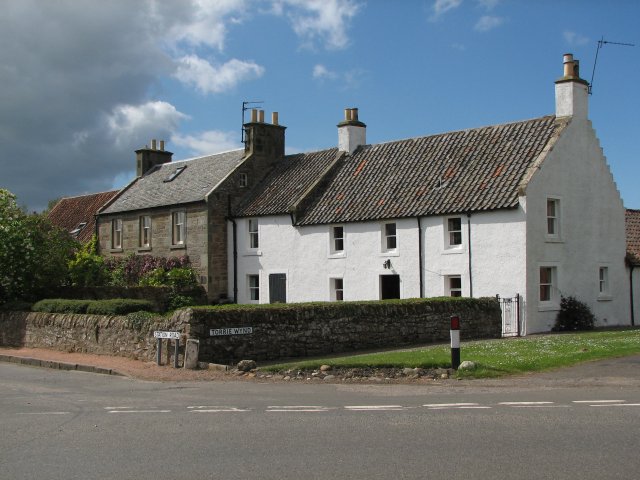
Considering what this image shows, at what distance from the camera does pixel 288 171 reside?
3988 centimetres

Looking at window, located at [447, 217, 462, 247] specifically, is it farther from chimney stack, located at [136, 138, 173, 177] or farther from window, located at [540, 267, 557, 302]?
chimney stack, located at [136, 138, 173, 177]

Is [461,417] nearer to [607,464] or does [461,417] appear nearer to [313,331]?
[607,464]

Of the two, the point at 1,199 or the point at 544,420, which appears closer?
the point at 544,420

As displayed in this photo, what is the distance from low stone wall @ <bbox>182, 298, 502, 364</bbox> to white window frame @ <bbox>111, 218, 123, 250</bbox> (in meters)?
25.1

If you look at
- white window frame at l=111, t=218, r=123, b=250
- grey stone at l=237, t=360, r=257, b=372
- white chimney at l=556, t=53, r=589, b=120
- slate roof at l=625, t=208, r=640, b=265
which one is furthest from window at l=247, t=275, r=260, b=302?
grey stone at l=237, t=360, r=257, b=372

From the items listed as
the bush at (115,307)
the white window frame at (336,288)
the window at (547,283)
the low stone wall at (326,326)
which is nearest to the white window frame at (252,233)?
the white window frame at (336,288)

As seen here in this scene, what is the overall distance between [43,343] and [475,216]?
15.9 m

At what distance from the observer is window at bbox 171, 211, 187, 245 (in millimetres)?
40094

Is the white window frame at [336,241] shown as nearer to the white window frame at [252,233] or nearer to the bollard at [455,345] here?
the white window frame at [252,233]

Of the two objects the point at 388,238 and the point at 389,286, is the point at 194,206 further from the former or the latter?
the point at 389,286

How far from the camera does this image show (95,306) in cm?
2448

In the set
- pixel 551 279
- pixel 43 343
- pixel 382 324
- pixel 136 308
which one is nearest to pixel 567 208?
pixel 551 279

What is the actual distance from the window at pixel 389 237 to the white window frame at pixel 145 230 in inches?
622

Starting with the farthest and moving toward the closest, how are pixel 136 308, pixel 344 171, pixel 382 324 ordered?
pixel 344 171 < pixel 136 308 < pixel 382 324
